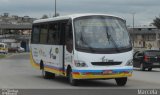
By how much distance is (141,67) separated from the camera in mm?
37625

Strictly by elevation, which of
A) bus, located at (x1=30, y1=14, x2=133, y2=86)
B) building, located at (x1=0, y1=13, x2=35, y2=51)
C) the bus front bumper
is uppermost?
bus, located at (x1=30, y1=14, x2=133, y2=86)

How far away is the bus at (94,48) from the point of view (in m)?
20.0

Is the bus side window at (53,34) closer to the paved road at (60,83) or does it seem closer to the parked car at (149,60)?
the paved road at (60,83)

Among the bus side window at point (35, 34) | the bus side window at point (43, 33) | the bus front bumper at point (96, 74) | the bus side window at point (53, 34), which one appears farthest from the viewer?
the bus side window at point (35, 34)

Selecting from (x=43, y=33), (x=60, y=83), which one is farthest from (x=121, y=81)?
(x=43, y=33)

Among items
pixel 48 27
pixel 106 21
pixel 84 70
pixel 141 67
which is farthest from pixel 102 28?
pixel 141 67

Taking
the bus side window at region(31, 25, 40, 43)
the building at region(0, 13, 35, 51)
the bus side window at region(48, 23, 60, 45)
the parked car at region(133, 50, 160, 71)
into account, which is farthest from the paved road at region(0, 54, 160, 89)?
the building at region(0, 13, 35, 51)

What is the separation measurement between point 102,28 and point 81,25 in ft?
2.67

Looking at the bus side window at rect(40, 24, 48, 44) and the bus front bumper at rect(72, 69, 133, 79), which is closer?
the bus front bumper at rect(72, 69, 133, 79)

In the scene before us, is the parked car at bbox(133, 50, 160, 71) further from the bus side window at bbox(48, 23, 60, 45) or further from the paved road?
the bus side window at bbox(48, 23, 60, 45)

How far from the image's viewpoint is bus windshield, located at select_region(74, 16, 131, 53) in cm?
2028

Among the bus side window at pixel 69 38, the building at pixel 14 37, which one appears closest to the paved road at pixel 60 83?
the bus side window at pixel 69 38

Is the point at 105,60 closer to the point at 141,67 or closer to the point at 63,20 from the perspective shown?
the point at 63,20

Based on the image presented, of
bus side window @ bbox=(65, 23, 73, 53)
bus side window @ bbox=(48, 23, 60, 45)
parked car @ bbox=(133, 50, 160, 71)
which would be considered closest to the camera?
bus side window @ bbox=(65, 23, 73, 53)
